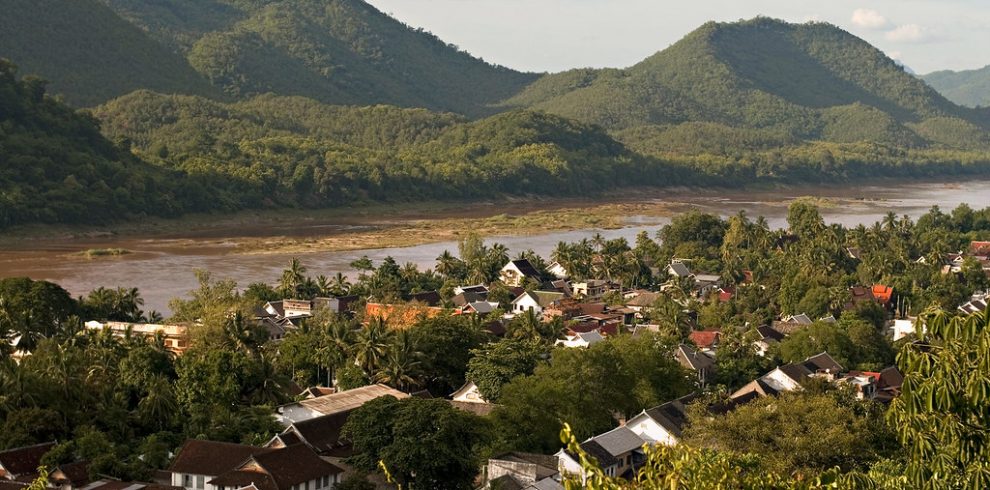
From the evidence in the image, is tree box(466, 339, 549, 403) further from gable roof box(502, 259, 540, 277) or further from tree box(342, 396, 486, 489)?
gable roof box(502, 259, 540, 277)

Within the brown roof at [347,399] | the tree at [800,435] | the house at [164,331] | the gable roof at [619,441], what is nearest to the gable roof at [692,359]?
the gable roof at [619,441]

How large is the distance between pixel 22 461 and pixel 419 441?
8867mm

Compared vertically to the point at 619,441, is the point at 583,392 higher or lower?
higher

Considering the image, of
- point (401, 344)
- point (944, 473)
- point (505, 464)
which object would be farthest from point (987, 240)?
point (944, 473)

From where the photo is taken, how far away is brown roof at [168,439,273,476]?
30875 millimetres

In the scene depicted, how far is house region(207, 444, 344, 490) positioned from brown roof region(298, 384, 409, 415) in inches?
188

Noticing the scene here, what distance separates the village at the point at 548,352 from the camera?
1216 inches

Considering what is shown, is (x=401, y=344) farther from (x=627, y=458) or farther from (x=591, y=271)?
(x=591, y=271)

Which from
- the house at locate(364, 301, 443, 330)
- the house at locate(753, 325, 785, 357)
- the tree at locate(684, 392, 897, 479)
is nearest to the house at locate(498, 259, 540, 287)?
the house at locate(364, 301, 443, 330)

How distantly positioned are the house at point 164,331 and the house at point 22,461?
13.2 metres


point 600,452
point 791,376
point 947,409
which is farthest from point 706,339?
point 947,409

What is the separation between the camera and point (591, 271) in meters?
75.2

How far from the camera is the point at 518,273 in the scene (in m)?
71.9

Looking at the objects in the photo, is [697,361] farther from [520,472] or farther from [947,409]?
[947,409]
